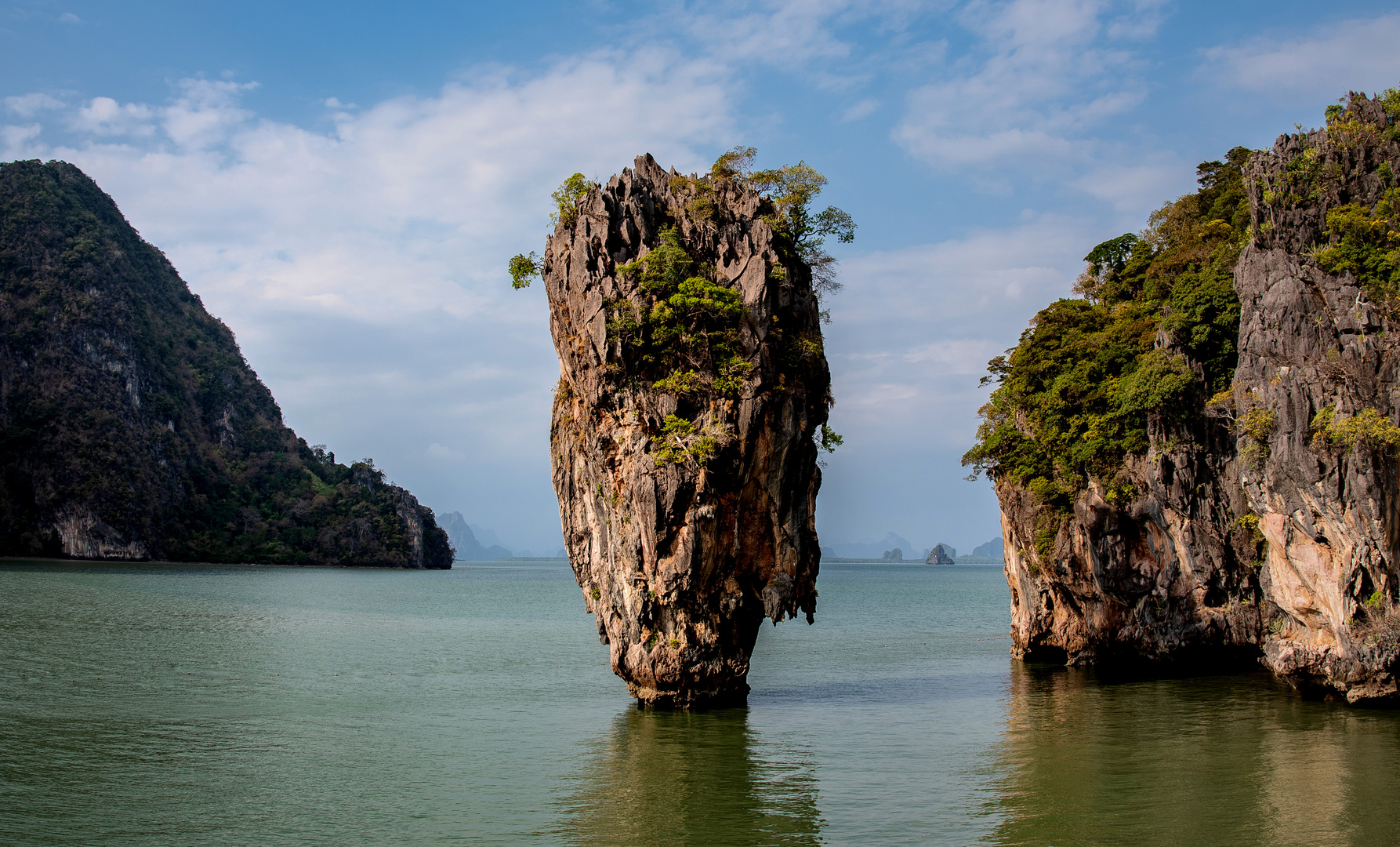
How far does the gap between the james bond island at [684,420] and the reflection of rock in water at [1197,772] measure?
822 centimetres

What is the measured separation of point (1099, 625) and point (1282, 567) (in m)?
10.4

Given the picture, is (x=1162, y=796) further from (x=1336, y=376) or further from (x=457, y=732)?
(x=457, y=732)

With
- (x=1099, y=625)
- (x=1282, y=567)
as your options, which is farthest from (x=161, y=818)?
(x=1099, y=625)

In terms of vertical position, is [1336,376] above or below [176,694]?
above

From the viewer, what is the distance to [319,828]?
1558 centimetres

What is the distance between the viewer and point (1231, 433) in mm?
31094

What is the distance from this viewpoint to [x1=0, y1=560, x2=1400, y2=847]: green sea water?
611 inches

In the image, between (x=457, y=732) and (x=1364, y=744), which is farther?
(x=457, y=732)

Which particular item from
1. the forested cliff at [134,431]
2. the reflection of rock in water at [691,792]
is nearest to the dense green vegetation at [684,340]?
the reflection of rock in water at [691,792]

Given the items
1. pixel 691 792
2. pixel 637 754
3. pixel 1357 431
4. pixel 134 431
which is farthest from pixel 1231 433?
pixel 134 431

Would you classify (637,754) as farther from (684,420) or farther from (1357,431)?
(1357,431)

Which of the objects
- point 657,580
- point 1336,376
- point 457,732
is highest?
point 1336,376

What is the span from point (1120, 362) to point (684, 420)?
19718mm

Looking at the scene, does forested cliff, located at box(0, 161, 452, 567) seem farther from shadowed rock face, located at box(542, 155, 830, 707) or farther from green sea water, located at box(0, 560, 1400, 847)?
shadowed rock face, located at box(542, 155, 830, 707)
